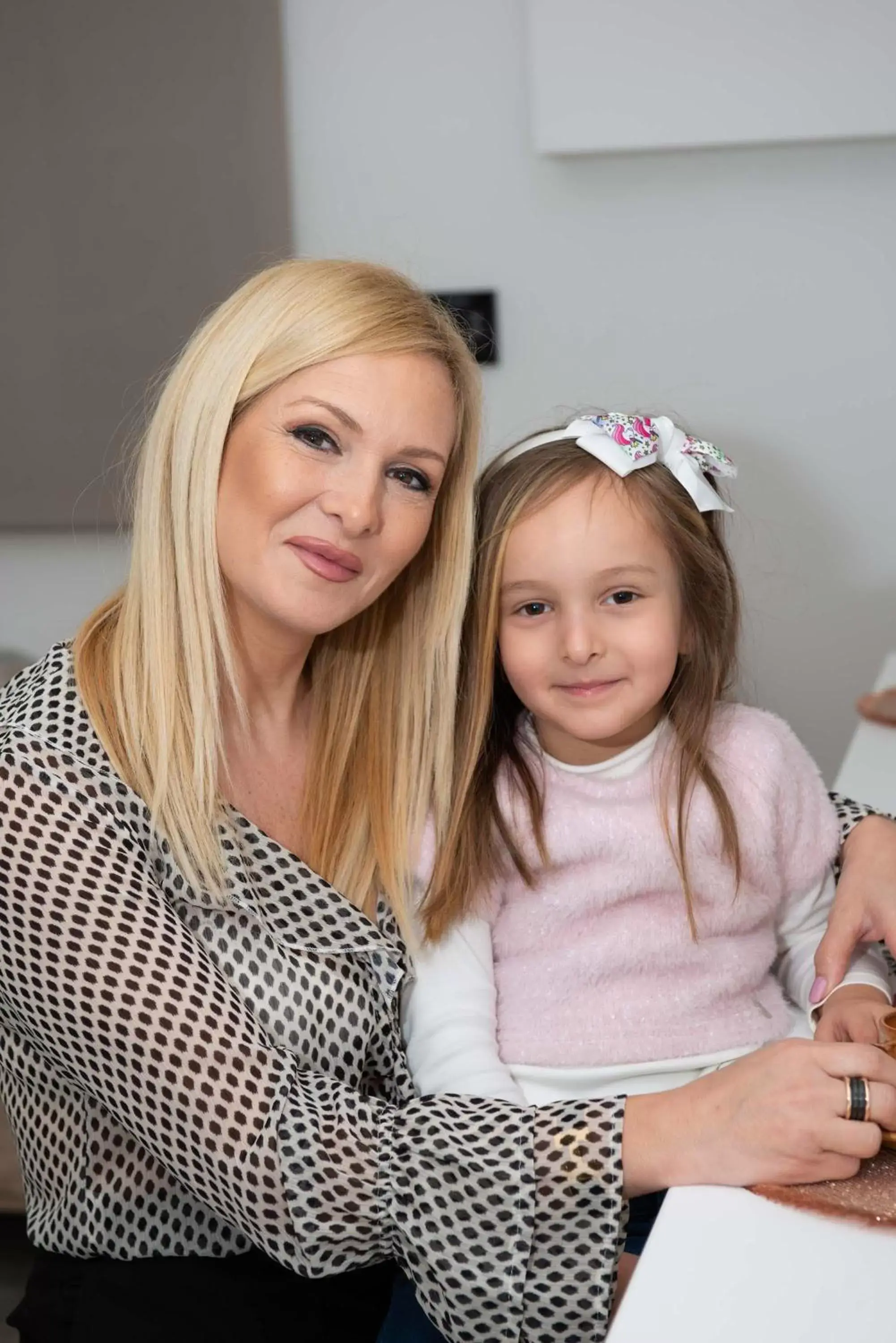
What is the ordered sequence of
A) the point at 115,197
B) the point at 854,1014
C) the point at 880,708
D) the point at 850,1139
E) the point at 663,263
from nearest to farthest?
the point at 850,1139, the point at 854,1014, the point at 880,708, the point at 663,263, the point at 115,197

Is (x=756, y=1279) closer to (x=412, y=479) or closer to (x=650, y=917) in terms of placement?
(x=650, y=917)

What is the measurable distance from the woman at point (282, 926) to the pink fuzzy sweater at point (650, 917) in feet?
0.41

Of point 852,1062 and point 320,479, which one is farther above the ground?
point 320,479

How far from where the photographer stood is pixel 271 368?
1.28 m

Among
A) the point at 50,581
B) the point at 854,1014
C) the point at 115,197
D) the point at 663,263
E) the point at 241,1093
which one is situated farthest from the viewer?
the point at 50,581

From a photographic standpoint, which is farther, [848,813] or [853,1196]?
[848,813]

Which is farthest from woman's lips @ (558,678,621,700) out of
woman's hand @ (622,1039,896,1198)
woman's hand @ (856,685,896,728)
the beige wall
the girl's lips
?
the beige wall

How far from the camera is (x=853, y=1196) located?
94 cm

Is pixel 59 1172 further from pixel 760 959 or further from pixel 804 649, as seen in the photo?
pixel 804 649

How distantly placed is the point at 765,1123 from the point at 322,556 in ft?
1.99

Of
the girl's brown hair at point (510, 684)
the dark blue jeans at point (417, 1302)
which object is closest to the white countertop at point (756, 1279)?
the dark blue jeans at point (417, 1302)

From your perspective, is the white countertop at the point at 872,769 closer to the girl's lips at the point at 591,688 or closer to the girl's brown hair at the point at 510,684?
the girl's brown hair at the point at 510,684

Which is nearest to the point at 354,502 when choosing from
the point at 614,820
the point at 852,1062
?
the point at 614,820

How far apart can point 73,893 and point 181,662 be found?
26cm
